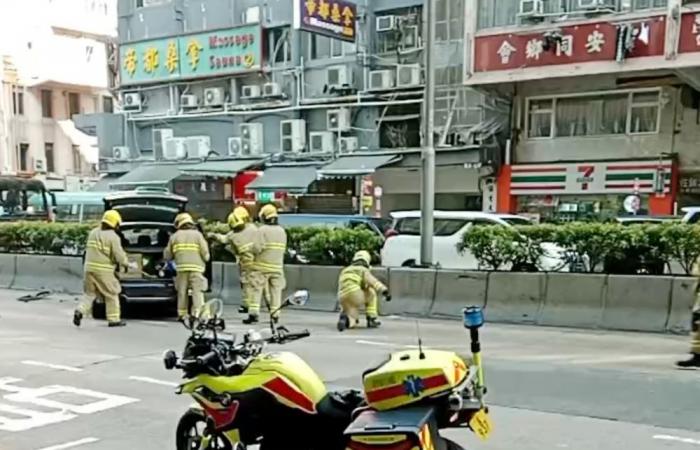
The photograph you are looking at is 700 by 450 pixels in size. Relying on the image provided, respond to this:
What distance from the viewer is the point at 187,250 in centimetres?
1152

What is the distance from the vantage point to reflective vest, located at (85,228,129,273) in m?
11.2

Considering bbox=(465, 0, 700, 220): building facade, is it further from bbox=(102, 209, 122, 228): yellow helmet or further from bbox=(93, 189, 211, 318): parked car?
bbox=(102, 209, 122, 228): yellow helmet

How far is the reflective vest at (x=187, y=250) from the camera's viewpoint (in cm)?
1152

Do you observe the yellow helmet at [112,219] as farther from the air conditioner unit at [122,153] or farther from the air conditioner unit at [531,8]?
the air conditioner unit at [122,153]

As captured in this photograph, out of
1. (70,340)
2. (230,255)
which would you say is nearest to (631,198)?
(230,255)

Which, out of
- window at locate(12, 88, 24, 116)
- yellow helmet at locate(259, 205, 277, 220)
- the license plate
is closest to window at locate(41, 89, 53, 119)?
window at locate(12, 88, 24, 116)

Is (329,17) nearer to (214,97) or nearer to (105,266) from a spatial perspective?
(214,97)

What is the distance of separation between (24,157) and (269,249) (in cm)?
3742

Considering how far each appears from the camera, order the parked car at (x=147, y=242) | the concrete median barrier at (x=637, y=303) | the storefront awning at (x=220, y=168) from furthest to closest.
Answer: the storefront awning at (x=220, y=168) < the parked car at (x=147, y=242) < the concrete median barrier at (x=637, y=303)

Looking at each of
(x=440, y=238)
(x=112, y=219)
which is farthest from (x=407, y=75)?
(x=112, y=219)

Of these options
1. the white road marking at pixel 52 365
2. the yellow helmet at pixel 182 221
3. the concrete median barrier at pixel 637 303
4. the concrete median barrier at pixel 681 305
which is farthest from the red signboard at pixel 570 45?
the white road marking at pixel 52 365

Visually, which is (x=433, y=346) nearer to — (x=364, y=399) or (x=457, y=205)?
(x=364, y=399)

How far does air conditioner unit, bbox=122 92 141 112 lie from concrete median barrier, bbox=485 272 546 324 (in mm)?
24687

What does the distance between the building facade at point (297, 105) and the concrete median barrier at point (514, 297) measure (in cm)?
1257
